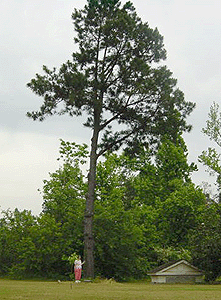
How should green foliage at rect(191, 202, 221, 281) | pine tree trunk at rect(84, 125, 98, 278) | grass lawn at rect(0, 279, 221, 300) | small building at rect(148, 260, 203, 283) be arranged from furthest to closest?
small building at rect(148, 260, 203, 283), green foliage at rect(191, 202, 221, 281), pine tree trunk at rect(84, 125, 98, 278), grass lawn at rect(0, 279, 221, 300)

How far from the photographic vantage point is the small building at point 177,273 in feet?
92.0

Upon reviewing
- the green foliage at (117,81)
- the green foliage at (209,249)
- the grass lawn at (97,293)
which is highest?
the green foliage at (117,81)

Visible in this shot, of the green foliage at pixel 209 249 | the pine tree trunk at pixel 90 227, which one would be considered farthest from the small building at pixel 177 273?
the pine tree trunk at pixel 90 227

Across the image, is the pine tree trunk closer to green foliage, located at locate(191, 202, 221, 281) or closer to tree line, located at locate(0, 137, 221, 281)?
tree line, located at locate(0, 137, 221, 281)

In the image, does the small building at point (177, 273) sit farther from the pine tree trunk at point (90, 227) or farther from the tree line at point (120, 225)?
the pine tree trunk at point (90, 227)

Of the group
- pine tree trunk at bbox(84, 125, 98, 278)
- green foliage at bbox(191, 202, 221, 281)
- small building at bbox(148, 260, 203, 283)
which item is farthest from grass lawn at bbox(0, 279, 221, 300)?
small building at bbox(148, 260, 203, 283)

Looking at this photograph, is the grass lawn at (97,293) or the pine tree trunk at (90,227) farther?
the pine tree trunk at (90,227)

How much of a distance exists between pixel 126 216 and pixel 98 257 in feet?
11.2

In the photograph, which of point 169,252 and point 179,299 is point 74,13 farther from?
point 179,299

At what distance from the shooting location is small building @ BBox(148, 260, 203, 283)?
28047 millimetres

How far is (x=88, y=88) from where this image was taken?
28.4m

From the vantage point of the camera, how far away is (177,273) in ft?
92.5

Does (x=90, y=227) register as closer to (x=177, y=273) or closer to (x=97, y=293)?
(x=177, y=273)

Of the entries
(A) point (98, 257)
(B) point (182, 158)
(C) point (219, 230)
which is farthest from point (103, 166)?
(C) point (219, 230)
